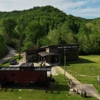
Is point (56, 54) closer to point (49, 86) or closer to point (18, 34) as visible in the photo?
point (49, 86)

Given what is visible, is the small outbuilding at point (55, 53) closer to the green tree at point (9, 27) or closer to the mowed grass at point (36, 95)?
the mowed grass at point (36, 95)


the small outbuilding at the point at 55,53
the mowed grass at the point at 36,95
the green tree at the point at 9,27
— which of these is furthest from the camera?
the green tree at the point at 9,27

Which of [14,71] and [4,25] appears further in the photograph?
[4,25]

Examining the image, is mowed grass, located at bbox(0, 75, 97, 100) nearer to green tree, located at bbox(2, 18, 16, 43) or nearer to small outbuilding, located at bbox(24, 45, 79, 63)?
small outbuilding, located at bbox(24, 45, 79, 63)

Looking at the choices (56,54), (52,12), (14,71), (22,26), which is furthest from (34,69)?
(52,12)

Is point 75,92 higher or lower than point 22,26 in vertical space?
lower

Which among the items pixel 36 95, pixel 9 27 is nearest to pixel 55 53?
pixel 36 95

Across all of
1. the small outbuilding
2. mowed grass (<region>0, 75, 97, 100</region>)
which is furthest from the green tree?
mowed grass (<region>0, 75, 97, 100</region>)

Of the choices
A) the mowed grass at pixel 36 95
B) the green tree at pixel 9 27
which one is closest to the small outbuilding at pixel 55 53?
the mowed grass at pixel 36 95

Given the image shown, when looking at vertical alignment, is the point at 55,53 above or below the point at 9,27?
below

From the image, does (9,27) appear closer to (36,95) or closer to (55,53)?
(55,53)

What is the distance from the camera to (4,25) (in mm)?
107750

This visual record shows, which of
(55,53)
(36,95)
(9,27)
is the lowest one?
(36,95)

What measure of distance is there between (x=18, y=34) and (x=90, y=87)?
91.0 metres
